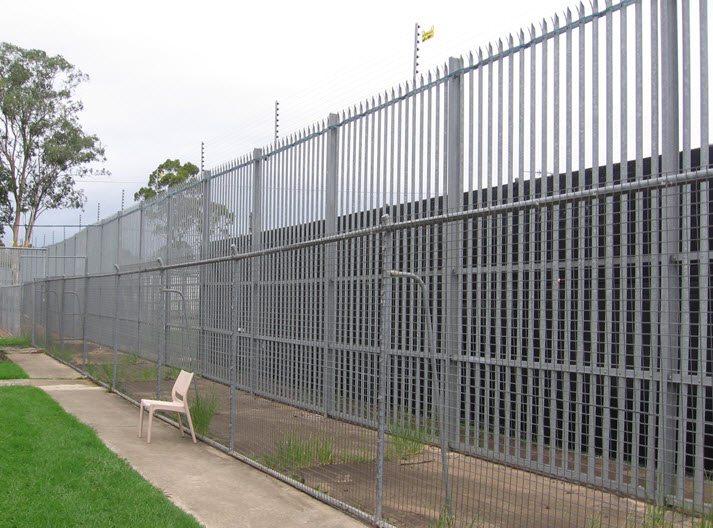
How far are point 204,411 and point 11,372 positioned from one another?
6.76 m

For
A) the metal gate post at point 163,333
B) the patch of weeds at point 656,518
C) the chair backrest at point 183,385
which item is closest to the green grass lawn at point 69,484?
the chair backrest at point 183,385

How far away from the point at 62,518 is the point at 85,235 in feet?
63.5

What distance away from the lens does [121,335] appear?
34.3 feet

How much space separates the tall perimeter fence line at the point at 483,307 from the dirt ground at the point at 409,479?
0.09ft

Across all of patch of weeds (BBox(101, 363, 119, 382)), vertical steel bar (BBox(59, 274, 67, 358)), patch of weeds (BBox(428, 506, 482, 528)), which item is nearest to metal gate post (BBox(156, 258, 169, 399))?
patch of weeds (BBox(101, 363, 119, 382))

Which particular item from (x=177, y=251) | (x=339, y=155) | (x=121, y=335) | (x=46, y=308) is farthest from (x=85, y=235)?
(x=339, y=155)

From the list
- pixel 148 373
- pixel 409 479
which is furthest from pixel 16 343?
pixel 409 479

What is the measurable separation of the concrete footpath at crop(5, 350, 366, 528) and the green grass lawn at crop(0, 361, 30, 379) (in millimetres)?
3253

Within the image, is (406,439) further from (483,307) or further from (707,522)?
(707,522)

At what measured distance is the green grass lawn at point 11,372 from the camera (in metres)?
11.7

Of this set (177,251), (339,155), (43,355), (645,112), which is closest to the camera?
(645,112)

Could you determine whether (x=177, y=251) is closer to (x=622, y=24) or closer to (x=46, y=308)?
(x=46, y=308)

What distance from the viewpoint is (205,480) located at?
A: 5578 mm

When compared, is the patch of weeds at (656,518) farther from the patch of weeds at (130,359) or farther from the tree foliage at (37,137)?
the tree foliage at (37,137)
